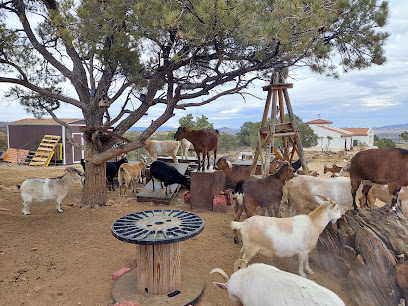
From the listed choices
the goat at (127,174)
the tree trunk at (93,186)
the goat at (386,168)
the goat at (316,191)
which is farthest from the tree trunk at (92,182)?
the goat at (386,168)

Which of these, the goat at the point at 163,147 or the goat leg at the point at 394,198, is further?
the goat at the point at 163,147

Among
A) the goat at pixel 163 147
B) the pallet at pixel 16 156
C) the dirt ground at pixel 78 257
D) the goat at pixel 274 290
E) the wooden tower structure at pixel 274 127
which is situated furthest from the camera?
the pallet at pixel 16 156

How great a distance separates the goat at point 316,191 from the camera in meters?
5.54

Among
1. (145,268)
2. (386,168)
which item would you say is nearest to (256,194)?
(386,168)

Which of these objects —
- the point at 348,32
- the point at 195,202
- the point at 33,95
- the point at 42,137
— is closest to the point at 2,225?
the point at 33,95

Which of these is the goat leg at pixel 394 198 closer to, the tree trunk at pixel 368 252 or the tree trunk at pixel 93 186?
the tree trunk at pixel 368 252

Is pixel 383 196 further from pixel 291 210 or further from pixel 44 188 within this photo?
pixel 44 188

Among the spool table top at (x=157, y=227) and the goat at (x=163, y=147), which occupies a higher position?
the goat at (x=163, y=147)

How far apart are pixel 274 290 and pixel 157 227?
1.89 m

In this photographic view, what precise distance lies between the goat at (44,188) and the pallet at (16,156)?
14.8 meters

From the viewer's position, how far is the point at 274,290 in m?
2.49

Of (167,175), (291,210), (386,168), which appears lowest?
(291,210)

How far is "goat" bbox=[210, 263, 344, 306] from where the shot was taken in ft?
7.49

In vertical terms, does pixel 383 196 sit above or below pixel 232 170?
below
